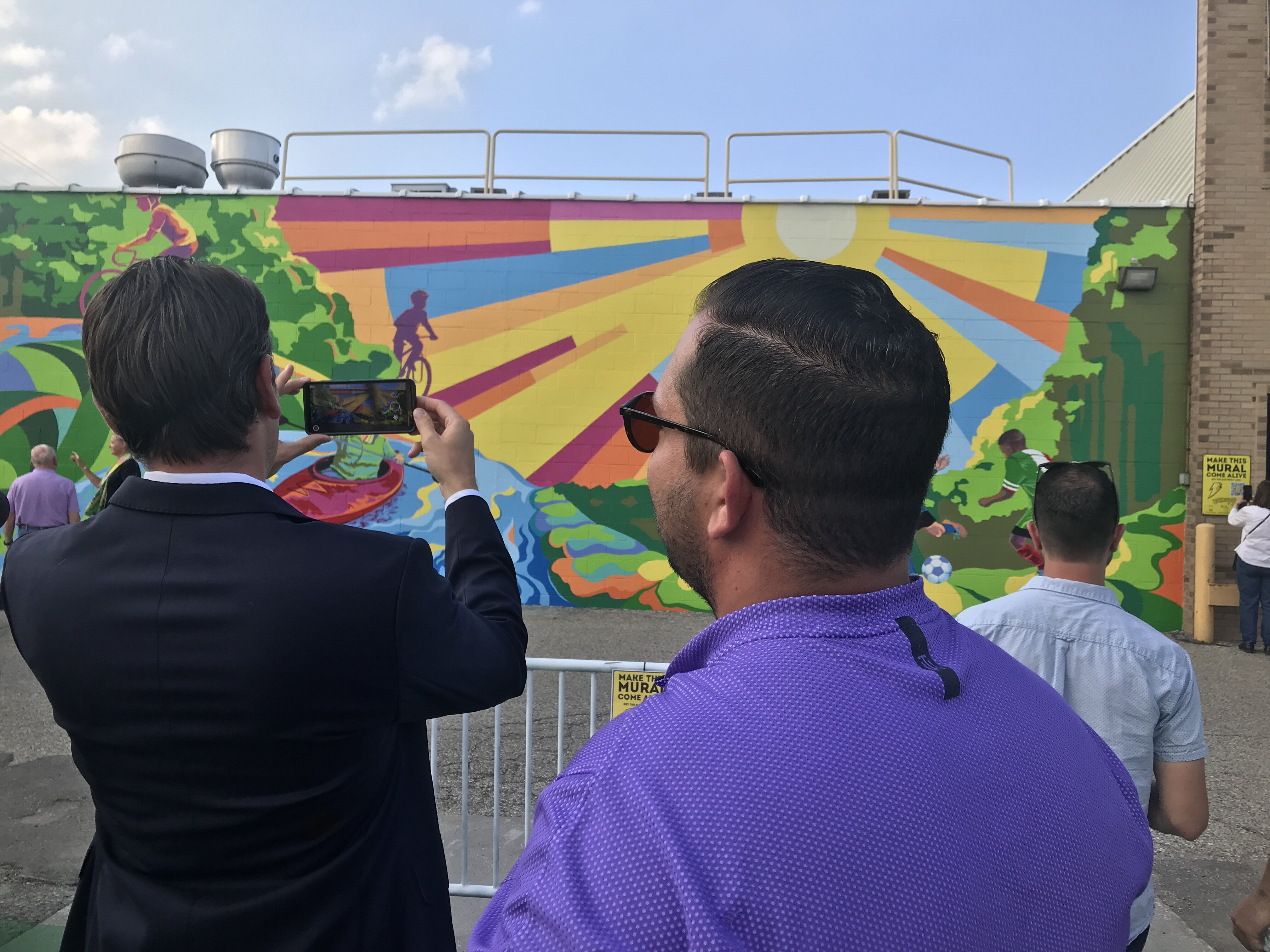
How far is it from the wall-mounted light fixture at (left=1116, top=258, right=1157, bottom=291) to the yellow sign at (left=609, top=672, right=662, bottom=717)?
8.81 meters

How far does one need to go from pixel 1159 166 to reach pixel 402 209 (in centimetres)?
1092

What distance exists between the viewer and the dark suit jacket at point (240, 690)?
1189 mm

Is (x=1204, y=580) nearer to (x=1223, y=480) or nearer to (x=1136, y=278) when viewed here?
(x=1223, y=480)

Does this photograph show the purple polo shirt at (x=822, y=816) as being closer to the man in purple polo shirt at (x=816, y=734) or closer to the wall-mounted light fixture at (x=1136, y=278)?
the man in purple polo shirt at (x=816, y=734)

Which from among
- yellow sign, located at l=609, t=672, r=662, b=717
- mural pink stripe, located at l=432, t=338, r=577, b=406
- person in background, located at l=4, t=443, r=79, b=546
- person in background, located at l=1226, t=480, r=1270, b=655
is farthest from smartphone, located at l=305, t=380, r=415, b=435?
person in background, located at l=1226, t=480, r=1270, b=655

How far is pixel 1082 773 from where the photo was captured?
89 cm

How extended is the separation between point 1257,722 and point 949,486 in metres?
3.82

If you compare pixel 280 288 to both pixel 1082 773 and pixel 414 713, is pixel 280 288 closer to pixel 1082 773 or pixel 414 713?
pixel 414 713

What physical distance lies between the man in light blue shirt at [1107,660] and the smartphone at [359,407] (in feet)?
5.57

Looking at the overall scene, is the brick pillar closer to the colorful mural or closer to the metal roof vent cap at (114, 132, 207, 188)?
the colorful mural

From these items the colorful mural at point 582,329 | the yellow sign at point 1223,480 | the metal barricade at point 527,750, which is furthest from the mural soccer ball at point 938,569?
the metal barricade at point 527,750

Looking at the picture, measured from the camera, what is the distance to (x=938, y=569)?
9344mm

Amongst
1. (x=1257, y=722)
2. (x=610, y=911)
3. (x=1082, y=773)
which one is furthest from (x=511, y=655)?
(x=1257, y=722)

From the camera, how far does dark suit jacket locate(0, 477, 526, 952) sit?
119 centimetres
